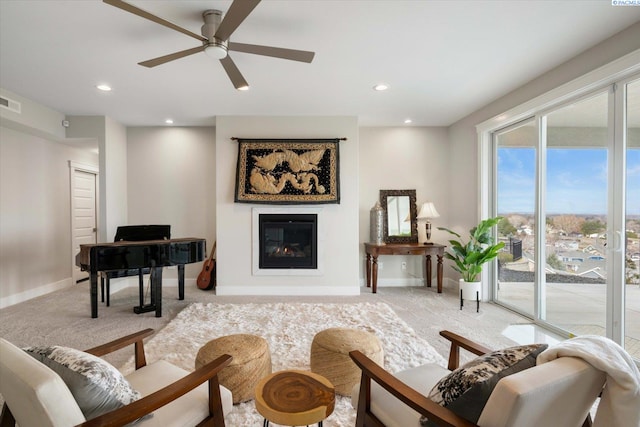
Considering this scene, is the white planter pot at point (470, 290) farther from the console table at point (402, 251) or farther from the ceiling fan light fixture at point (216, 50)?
the ceiling fan light fixture at point (216, 50)

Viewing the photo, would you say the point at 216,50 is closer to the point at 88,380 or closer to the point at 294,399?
the point at 88,380

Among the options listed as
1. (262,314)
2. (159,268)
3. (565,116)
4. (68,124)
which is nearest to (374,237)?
(262,314)

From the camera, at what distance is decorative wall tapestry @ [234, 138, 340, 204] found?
4.20m

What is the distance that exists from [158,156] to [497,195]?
5.01 m

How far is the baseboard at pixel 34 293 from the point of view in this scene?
148 inches

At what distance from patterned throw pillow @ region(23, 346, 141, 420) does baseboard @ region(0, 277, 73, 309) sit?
157 inches

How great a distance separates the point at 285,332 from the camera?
2.82m

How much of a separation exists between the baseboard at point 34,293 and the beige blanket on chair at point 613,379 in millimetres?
5451

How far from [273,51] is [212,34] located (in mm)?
428

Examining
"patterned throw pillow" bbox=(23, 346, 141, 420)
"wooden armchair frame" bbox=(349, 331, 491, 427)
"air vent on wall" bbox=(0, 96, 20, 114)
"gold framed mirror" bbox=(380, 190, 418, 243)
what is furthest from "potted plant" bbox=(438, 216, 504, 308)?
"air vent on wall" bbox=(0, 96, 20, 114)

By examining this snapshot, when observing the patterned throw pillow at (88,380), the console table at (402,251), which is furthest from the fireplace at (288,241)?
the patterned throw pillow at (88,380)

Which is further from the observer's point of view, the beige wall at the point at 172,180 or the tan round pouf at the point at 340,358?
the beige wall at the point at 172,180

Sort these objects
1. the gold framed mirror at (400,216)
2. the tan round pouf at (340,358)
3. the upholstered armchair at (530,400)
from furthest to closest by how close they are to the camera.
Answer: the gold framed mirror at (400,216), the tan round pouf at (340,358), the upholstered armchair at (530,400)

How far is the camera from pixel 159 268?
129 inches
